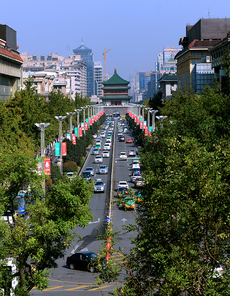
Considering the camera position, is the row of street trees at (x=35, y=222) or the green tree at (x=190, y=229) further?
the row of street trees at (x=35, y=222)

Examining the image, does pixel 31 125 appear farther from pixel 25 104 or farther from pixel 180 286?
pixel 180 286

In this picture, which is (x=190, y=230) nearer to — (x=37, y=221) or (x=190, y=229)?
(x=190, y=229)

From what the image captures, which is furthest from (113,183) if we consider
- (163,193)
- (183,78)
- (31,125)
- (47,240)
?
(183,78)

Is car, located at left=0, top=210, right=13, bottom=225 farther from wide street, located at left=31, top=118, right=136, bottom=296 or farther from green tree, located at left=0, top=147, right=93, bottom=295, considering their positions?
wide street, located at left=31, top=118, right=136, bottom=296

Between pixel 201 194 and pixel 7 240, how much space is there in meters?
7.31

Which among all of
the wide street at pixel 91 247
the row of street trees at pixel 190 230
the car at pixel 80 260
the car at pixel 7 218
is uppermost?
the row of street trees at pixel 190 230

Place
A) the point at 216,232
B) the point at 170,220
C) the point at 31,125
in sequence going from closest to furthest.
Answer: the point at 216,232 < the point at 170,220 < the point at 31,125

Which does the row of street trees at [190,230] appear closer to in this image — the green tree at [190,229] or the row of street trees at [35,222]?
the green tree at [190,229]

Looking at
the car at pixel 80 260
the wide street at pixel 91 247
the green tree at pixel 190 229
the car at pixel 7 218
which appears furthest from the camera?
the car at pixel 80 260

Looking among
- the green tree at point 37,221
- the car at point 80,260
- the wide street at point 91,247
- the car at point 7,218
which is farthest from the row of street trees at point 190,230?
the car at point 80,260

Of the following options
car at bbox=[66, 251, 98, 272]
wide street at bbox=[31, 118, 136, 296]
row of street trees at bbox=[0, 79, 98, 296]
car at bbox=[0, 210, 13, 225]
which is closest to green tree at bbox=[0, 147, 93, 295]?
row of street trees at bbox=[0, 79, 98, 296]

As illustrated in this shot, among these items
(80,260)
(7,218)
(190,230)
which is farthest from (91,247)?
(190,230)

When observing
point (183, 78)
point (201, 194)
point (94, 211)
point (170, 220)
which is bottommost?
point (94, 211)

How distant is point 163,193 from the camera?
36.9 feet
